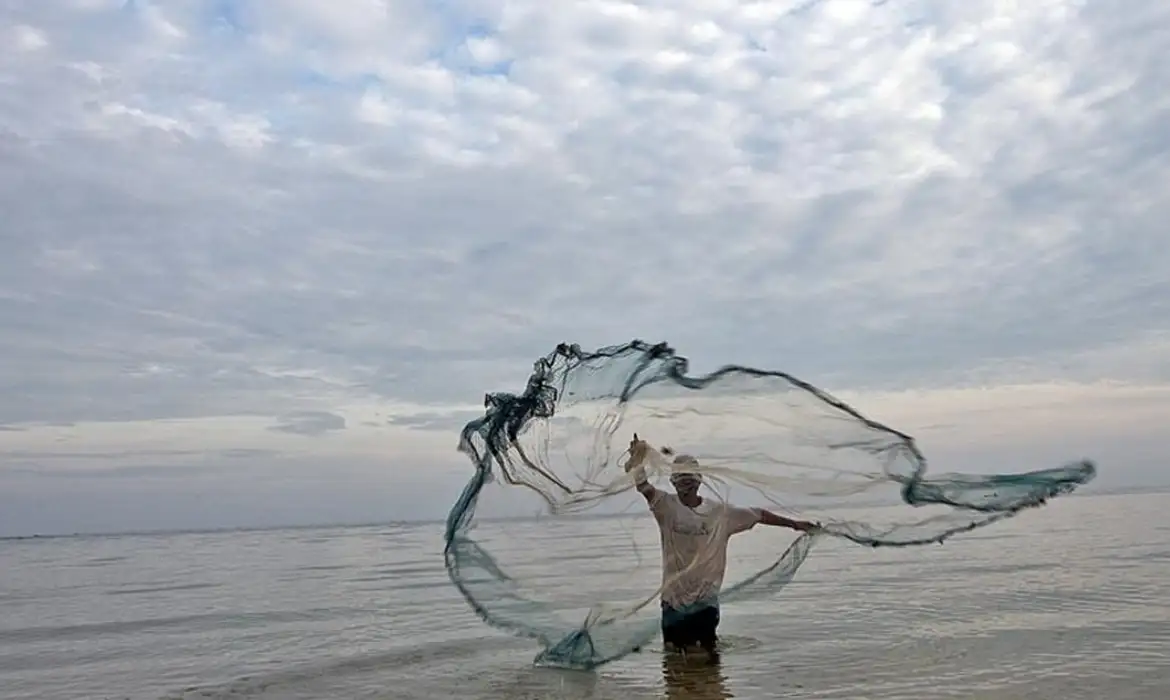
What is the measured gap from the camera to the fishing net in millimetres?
8531

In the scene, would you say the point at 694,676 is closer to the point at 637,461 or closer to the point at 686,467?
the point at 686,467

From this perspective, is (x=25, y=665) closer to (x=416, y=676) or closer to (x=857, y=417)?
(x=416, y=676)

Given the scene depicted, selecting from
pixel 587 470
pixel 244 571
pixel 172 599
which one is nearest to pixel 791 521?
pixel 587 470

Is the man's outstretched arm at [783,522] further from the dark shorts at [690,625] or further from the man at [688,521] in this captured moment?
the dark shorts at [690,625]

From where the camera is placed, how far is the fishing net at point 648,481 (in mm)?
8531

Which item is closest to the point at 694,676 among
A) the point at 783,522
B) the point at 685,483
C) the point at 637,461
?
the point at 783,522

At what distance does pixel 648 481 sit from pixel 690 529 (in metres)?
0.57

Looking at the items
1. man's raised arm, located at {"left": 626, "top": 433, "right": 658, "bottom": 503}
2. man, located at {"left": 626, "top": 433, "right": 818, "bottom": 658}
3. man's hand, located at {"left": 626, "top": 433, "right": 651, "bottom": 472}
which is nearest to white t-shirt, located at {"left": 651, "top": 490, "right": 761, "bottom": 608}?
man, located at {"left": 626, "top": 433, "right": 818, "bottom": 658}

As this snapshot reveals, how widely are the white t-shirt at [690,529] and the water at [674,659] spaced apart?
44cm

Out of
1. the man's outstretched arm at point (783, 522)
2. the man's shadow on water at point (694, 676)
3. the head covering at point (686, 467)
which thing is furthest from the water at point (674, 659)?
the man's outstretched arm at point (783, 522)

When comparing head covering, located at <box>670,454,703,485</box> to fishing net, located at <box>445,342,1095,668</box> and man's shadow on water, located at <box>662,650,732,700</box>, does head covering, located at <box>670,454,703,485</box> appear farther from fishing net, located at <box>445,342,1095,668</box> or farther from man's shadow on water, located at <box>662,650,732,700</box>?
man's shadow on water, located at <box>662,650,732,700</box>

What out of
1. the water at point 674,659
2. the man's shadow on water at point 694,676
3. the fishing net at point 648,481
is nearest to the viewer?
the fishing net at point 648,481

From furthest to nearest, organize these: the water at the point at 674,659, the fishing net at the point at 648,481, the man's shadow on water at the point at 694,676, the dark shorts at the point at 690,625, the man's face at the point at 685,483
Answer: the dark shorts at the point at 690,625 < the water at the point at 674,659 < the man's face at the point at 685,483 < the man's shadow on water at the point at 694,676 < the fishing net at the point at 648,481

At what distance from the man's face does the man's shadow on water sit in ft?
5.61
